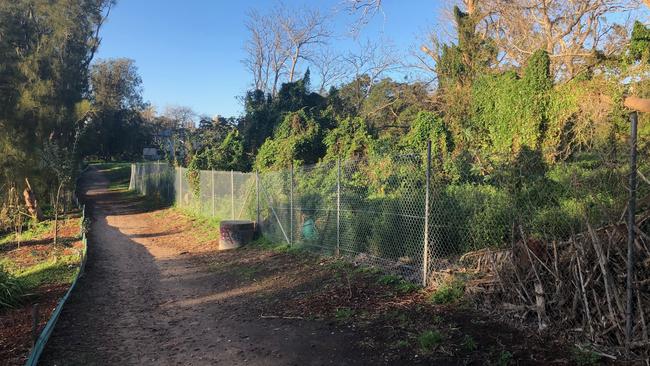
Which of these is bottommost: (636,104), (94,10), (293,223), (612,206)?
(293,223)

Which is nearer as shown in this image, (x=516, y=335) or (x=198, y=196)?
(x=516, y=335)

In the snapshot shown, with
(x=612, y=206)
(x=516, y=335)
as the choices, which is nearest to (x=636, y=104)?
(x=612, y=206)

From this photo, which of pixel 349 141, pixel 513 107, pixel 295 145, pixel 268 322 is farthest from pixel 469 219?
pixel 295 145

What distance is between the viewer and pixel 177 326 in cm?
655

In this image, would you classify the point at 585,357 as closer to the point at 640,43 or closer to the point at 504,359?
the point at 504,359

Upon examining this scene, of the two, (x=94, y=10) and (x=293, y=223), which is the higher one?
(x=94, y=10)

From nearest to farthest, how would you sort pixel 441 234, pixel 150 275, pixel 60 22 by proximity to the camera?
1. pixel 441 234
2. pixel 150 275
3. pixel 60 22

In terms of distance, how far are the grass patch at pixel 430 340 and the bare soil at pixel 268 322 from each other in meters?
0.03

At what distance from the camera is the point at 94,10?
3130cm

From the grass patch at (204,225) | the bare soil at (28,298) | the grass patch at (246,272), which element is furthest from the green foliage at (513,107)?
the bare soil at (28,298)

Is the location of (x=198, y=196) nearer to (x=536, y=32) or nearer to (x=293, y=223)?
(x=293, y=223)

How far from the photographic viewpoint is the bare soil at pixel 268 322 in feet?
15.8

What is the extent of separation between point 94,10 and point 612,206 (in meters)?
33.9

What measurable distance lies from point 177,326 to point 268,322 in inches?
50.1
